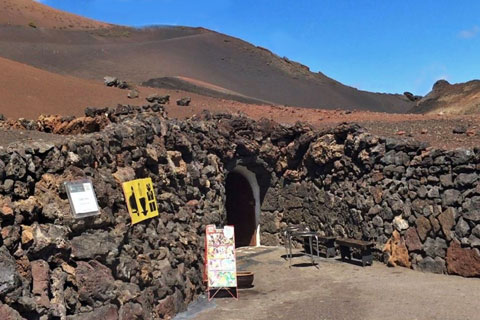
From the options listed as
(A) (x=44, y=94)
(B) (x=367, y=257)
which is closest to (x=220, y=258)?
(B) (x=367, y=257)

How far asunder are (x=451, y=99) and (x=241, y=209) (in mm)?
14431

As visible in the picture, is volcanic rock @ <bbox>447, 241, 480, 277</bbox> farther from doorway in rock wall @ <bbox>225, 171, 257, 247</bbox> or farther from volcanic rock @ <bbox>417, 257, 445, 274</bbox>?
doorway in rock wall @ <bbox>225, 171, 257, 247</bbox>

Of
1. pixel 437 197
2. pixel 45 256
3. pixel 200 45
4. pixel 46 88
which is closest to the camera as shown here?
pixel 45 256

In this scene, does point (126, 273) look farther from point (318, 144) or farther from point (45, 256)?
point (318, 144)

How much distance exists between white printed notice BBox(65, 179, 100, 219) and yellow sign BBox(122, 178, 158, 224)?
85 cm

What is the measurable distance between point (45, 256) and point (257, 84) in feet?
126

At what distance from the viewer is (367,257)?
1084 cm

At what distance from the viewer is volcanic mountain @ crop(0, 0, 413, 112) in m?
37.3

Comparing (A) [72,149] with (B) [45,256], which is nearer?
(B) [45,256]

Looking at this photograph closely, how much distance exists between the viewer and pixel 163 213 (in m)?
8.09

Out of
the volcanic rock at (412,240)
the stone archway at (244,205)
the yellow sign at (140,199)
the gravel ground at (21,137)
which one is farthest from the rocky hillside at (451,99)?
the gravel ground at (21,137)

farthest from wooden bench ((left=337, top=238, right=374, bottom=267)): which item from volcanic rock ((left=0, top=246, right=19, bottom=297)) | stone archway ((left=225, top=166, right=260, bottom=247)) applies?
volcanic rock ((left=0, top=246, right=19, bottom=297))

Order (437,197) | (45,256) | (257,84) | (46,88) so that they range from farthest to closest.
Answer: (257,84), (46,88), (437,197), (45,256)

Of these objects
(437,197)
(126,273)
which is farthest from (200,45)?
(126,273)
